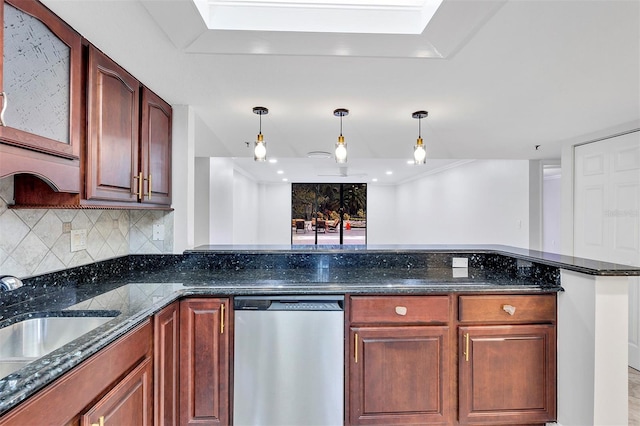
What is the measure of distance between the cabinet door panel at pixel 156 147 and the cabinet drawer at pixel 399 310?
139cm

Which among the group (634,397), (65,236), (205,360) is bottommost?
(634,397)

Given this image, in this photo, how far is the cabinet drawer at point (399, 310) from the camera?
1771mm

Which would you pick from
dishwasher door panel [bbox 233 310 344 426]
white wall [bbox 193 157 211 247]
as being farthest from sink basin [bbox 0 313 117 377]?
white wall [bbox 193 157 211 247]

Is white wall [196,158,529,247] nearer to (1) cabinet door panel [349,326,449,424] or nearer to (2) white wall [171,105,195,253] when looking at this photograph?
(2) white wall [171,105,195,253]

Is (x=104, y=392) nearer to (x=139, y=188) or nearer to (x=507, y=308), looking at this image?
(x=139, y=188)

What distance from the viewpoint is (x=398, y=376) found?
1.76m

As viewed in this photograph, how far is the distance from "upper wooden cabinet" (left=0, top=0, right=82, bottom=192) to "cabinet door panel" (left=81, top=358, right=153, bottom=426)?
800 millimetres

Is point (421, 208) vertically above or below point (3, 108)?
below

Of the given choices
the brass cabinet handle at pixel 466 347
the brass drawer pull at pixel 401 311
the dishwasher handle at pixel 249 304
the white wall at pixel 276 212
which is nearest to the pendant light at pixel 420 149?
the brass drawer pull at pixel 401 311

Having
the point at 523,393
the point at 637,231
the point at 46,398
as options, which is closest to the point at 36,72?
the point at 46,398

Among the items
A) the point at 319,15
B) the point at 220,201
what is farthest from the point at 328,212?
the point at 319,15

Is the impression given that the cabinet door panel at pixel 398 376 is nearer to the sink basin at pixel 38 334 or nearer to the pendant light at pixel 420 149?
the pendant light at pixel 420 149

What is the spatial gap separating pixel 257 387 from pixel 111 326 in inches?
34.8

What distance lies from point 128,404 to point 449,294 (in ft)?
5.24
